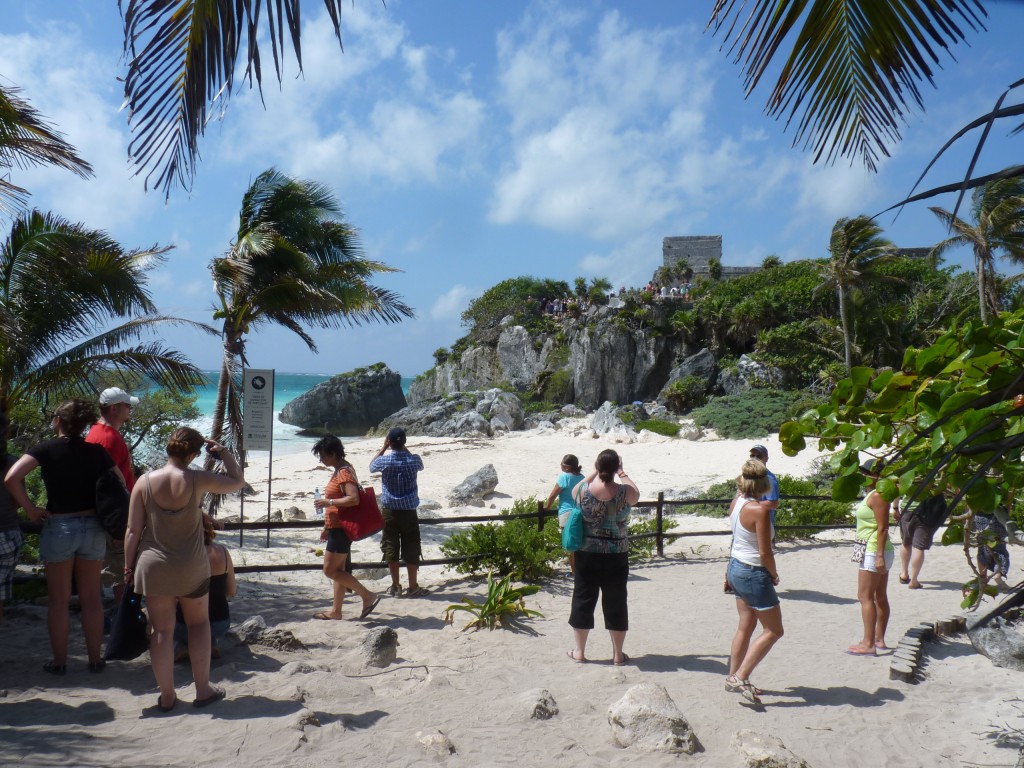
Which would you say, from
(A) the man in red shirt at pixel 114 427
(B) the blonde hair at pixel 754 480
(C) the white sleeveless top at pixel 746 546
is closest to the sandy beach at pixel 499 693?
(C) the white sleeveless top at pixel 746 546

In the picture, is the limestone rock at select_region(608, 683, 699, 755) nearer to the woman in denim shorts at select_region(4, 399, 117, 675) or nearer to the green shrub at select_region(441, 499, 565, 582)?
the woman in denim shorts at select_region(4, 399, 117, 675)

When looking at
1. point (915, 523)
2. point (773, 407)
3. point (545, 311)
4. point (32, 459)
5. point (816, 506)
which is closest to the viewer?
point (32, 459)

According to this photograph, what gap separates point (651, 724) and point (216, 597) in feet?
9.41

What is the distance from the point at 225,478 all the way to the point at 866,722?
3.99 m

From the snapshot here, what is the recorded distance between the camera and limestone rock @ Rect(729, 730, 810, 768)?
3.71m

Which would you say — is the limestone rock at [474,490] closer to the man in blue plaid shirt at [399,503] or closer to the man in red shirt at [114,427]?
the man in blue plaid shirt at [399,503]

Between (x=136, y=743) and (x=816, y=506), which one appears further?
(x=816, y=506)

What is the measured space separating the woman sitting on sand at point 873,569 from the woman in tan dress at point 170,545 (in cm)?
438

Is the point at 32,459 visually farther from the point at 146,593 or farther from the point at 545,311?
the point at 545,311

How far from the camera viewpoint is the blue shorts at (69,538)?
4.49 m

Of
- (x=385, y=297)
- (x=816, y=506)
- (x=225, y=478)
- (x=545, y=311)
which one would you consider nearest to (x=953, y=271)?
(x=545, y=311)

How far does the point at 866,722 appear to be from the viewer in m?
4.51

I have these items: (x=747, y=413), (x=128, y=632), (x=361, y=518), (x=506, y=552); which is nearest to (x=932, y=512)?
(x=506, y=552)

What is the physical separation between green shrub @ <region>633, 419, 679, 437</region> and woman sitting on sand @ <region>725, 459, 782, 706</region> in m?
21.6
